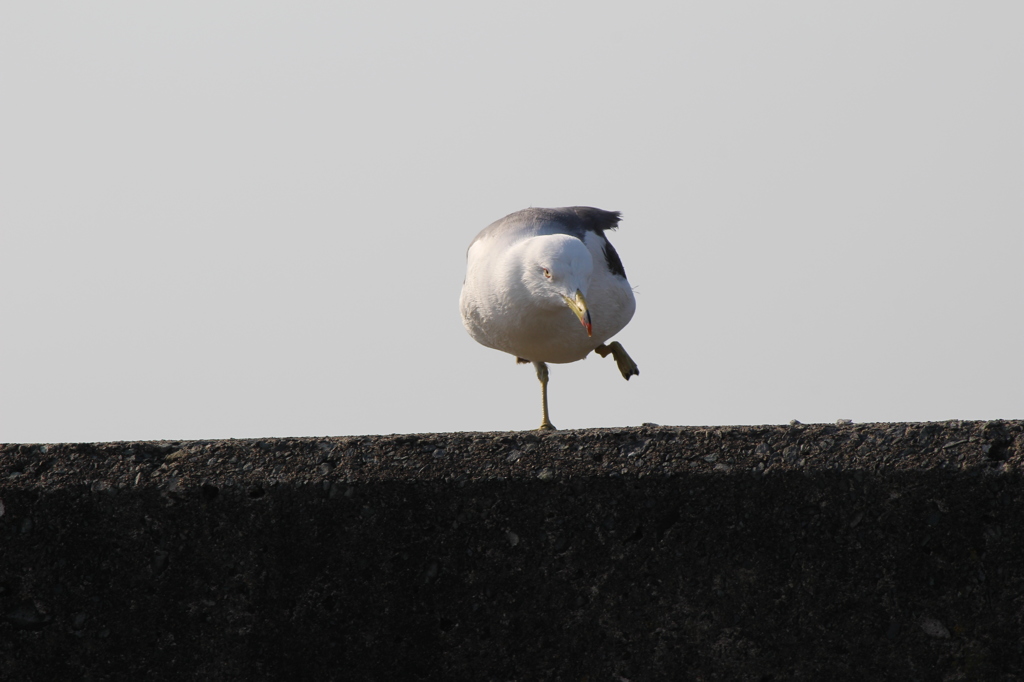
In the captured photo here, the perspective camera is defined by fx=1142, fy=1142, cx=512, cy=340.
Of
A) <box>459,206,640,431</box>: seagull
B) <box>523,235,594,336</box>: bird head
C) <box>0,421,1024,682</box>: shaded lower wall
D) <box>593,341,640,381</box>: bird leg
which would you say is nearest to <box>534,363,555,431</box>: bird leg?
A: <box>593,341,640,381</box>: bird leg

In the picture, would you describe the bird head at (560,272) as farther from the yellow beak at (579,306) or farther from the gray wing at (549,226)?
the gray wing at (549,226)

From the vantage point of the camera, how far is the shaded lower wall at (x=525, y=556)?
291cm

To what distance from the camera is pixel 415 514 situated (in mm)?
3064

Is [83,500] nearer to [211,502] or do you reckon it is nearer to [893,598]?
[211,502]

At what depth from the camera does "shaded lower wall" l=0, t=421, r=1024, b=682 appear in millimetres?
2914

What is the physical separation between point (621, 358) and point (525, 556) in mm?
4840

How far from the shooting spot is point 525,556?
3.04 meters

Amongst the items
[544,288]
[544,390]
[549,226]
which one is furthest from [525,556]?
[544,390]

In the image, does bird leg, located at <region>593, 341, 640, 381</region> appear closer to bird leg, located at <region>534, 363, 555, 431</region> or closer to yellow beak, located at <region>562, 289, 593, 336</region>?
bird leg, located at <region>534, 363, 555, 431</region>

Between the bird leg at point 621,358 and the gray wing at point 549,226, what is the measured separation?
31.4 inches

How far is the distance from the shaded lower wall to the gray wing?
11.8ft

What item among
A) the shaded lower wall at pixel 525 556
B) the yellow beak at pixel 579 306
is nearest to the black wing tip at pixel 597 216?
the yellow beak at pixel 579 306

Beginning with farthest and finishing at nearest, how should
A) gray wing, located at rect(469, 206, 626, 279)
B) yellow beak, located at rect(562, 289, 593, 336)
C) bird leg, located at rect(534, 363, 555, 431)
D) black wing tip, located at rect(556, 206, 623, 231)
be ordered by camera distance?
bird leg, located at rect(534, 363, 555, 431) → black wing tip, located at rect(556, 206, 623, 231) → gray wing, located at rect(469, 206, 626, 279) → yellow beak, located at rect(562, 289, 593, 336)

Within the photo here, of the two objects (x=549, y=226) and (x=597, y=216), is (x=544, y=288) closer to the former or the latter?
(x=549, y=226)
